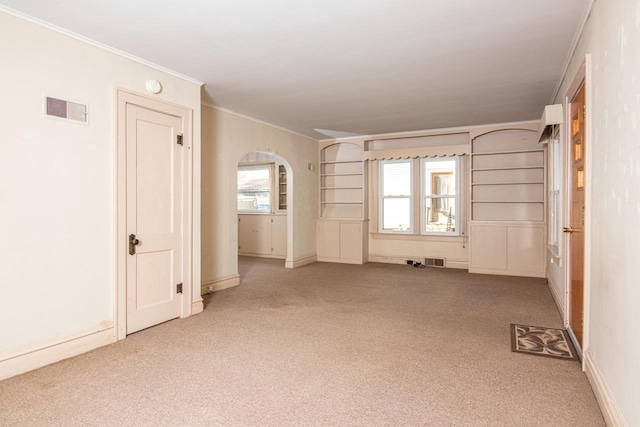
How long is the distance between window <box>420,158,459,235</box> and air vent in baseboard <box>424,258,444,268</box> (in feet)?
1.74

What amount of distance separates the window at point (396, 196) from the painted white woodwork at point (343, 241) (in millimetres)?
502

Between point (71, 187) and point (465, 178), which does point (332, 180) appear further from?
point (71, 187)

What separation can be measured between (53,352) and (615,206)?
3931 mm

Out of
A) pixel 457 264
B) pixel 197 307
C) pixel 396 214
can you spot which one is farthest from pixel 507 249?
pixel 197 307

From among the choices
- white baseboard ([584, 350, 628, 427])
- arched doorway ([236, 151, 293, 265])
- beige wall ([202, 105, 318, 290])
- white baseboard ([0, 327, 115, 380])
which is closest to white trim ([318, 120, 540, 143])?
arched doorway ([236, 151, 293, 265])

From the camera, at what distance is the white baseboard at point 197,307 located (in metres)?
4.17

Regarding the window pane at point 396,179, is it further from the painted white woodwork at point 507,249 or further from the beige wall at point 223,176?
the beige wall at point 223,176

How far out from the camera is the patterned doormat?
308 centimetres

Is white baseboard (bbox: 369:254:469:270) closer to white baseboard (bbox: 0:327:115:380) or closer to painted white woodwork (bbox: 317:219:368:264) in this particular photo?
painted white woodwork (bbox: 317:219:368:264)

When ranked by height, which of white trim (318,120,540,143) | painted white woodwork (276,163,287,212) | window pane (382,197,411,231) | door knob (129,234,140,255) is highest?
white trim (318,120,540,143)

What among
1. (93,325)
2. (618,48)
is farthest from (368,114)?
(93,325)

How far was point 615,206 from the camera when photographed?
6.71 ft

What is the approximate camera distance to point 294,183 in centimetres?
725

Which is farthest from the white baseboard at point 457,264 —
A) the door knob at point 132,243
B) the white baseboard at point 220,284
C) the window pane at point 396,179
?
the door knob at point 132,243
